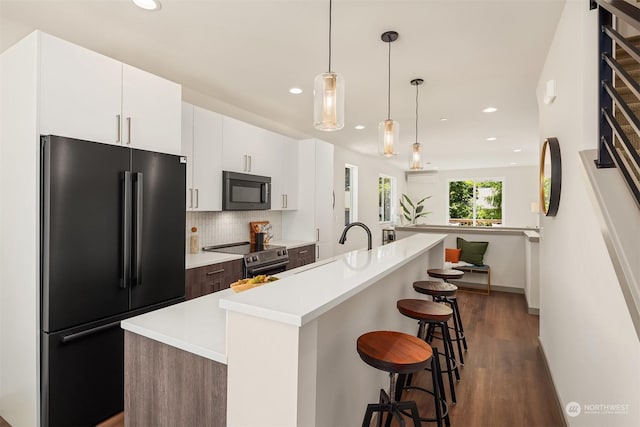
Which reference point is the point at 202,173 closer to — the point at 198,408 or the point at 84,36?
the point at 84,36

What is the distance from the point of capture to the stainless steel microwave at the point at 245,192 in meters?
3.53

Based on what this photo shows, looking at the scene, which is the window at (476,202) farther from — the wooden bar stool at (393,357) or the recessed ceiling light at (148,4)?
the recessed ceiling light at (148,4)

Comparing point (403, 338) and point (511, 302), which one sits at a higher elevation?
point (403, 338)

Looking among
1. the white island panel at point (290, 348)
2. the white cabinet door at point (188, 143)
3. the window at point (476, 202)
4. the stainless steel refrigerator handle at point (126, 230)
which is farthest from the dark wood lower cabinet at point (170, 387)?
the window at point (476, 202)

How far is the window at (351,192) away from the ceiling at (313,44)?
294cm

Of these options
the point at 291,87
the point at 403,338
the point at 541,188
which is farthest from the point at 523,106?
the point at 403,338

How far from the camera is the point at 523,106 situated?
13.6 ft

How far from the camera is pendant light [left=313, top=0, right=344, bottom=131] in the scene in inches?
73.0

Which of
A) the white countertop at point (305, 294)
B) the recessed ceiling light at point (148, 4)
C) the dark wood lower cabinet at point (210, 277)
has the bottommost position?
the dark wood lower cabinet at point (210, 277)

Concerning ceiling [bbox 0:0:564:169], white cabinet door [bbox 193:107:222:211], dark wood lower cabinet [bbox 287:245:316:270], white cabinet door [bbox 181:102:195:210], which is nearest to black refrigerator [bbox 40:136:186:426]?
white cabinet door [bbox 181:102:195:210]

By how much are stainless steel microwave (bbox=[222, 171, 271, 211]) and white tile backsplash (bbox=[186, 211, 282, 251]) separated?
0.34 m

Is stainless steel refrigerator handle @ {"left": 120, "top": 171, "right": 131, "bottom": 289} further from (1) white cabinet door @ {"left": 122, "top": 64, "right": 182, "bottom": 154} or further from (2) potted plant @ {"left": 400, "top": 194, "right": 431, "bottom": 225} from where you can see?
(2) potted plant @ {"left": 400, "top": 194, "right": 431, "bottom": 225}

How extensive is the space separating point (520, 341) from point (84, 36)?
15.1 feet

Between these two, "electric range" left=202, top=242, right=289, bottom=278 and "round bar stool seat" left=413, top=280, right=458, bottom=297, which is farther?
"electric range" left=202, top=242, right=289, bottom=278
